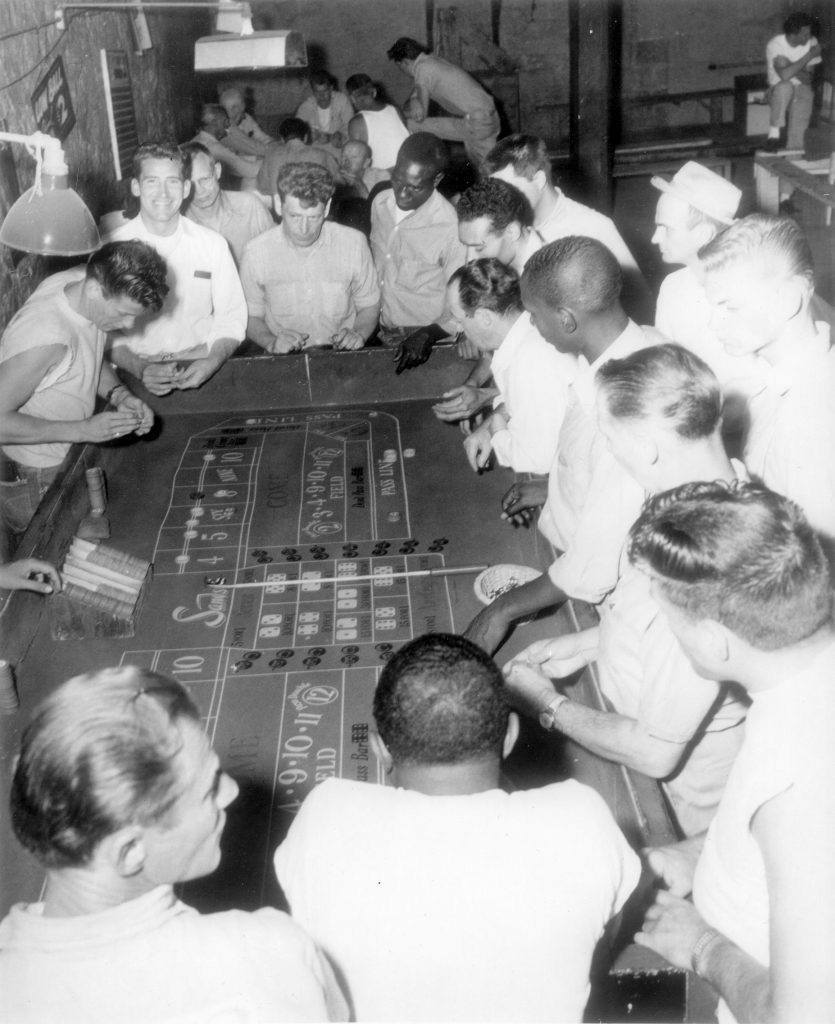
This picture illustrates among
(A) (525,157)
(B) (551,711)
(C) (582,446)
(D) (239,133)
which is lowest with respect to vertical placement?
(B) (551,711)

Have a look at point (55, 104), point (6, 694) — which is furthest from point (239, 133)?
point (6, 694)

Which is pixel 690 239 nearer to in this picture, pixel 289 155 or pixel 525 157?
pixel 525 157

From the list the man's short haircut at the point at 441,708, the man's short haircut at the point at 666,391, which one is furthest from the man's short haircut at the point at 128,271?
the man's short haircut at the point at 441,708

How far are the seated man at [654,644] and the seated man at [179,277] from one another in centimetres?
257

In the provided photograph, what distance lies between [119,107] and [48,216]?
512 centimetres

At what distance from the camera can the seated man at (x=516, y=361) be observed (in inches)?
129

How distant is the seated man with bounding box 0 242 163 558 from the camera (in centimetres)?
343

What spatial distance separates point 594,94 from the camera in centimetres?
736

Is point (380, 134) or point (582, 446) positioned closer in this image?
point (582, 446)

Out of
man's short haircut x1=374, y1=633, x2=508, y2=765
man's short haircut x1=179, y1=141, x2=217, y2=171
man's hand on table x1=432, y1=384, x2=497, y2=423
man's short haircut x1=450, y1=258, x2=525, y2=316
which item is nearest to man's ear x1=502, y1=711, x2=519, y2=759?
man's short haircut x1=374, y1=633, x2=508, y2=765

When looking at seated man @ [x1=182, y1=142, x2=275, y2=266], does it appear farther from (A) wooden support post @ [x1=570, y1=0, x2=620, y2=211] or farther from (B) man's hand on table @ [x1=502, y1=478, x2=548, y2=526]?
(A) wooden support post @ [x1=570, y1=0, x2=620, y2=211]

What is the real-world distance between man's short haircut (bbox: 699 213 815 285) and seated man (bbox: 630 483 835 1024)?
1.36m

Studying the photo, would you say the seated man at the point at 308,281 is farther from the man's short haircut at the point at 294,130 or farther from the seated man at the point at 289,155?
the man's short haircut at the point at 294,130

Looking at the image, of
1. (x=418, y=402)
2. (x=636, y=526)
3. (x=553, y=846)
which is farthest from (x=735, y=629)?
(x=418, y=402)
